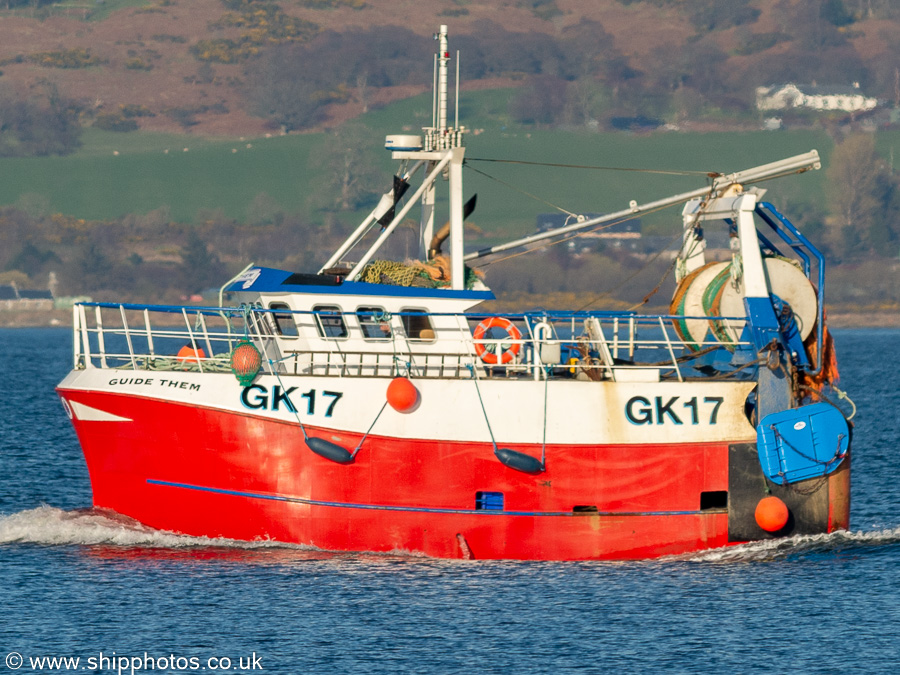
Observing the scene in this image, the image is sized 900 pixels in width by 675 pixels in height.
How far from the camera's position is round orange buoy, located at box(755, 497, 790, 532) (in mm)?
19609

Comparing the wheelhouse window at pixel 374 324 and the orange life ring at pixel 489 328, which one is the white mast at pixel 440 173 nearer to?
the wheelhouse window at pixel 374 324

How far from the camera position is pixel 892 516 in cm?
2520

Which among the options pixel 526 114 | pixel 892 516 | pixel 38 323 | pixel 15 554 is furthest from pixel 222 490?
pixel 526 114

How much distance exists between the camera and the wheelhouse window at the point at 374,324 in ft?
67.3

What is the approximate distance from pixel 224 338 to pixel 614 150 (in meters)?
149

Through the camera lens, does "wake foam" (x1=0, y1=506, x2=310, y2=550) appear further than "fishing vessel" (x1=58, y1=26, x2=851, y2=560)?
Yes

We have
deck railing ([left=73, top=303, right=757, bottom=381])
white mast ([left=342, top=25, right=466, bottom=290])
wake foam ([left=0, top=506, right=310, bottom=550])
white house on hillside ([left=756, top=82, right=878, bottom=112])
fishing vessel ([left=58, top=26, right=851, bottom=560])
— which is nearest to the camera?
fishing vessel ([left=58, top=26, right=851, bottom=560])

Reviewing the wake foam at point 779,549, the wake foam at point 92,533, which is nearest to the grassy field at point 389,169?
the wake foam at point 92,533

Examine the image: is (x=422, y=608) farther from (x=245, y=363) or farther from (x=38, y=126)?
(x=38, y=126)

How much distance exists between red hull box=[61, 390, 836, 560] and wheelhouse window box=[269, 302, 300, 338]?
1936mm

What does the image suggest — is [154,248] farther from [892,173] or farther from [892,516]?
[892,516]

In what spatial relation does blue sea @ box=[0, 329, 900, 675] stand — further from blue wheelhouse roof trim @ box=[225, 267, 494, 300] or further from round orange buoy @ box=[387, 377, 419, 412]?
blue wheelhouse roof trim @ box=[225, 267, 494, 300]

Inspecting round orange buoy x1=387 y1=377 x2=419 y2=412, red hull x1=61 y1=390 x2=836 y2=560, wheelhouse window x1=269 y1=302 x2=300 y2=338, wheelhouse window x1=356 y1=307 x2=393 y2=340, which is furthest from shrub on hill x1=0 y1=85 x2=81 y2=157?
round orange buoy x1=387 y1=377 x2=419 y2=412

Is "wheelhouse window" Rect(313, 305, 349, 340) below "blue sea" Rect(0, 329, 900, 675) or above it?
above
